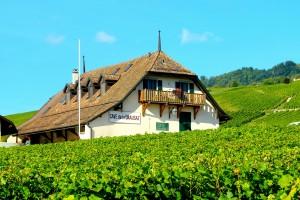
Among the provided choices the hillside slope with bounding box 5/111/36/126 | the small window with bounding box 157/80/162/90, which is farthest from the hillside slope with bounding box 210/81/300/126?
the hillside slope with bounding box 5/111/36/126

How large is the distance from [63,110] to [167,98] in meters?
11.6

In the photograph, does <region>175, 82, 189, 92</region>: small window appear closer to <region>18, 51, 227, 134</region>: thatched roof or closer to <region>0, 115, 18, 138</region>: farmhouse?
<region>18, 51, 227, 134</region>: thatched roof

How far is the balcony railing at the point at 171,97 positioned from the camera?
156 feet

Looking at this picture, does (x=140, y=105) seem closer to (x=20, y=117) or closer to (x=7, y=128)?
(x=7, y=128)

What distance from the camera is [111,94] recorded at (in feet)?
159

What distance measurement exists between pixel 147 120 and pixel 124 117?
2130mm

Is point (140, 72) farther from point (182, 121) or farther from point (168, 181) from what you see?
point (168, 181)

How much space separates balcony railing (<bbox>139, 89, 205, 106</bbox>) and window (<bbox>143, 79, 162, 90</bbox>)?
1.60ft

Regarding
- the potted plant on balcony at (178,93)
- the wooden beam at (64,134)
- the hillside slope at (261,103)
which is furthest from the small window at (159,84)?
the hillside slope at (261,103)

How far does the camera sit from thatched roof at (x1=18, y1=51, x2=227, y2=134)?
154ft

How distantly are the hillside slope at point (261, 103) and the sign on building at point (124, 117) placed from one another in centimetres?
2954

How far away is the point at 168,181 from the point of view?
8852 mm

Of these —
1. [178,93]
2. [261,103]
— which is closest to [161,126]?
[178,93]

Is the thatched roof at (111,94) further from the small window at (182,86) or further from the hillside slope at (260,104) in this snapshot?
the hillside slope at (260,104)
